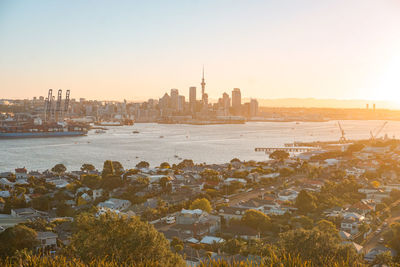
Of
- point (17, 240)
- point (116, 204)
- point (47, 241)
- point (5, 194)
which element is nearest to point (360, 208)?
point (116, 204)

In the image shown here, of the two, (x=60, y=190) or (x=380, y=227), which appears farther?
(x=60, y=190)

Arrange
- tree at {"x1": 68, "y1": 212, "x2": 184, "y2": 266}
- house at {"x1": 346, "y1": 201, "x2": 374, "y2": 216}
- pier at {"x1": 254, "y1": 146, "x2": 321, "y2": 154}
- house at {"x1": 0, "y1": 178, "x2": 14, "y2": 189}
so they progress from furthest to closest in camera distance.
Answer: pier at {"x1": 254, "y1": 146, "x2": 321, "y2": 154} < house at {"x1": 0, "y1": 178, "x2": 14, "y2": 189} < house at {"x1": 346, "y1": 201, "x2": 374, "y2": 216} < tree at {"x1": 68, "y1": 212, "x2": 184, "y2": 266}

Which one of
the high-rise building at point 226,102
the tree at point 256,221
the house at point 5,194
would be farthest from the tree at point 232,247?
the high-rise building at point 226,102

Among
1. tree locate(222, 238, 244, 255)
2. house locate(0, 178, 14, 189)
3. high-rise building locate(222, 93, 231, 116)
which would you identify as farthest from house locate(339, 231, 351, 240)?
high-rise building locate(222, 93, 231, 116)

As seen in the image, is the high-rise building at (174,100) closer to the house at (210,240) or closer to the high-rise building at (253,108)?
the high-rise building at (253,108)

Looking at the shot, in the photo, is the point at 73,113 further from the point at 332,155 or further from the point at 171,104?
the point at 332,155

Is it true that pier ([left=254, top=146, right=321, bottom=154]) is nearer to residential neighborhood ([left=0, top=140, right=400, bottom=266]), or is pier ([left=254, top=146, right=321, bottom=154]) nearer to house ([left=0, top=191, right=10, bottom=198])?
residential neighborhood ([left=0, top=140, right=400, bottom=266])

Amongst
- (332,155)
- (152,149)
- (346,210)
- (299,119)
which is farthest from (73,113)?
(346,210)
